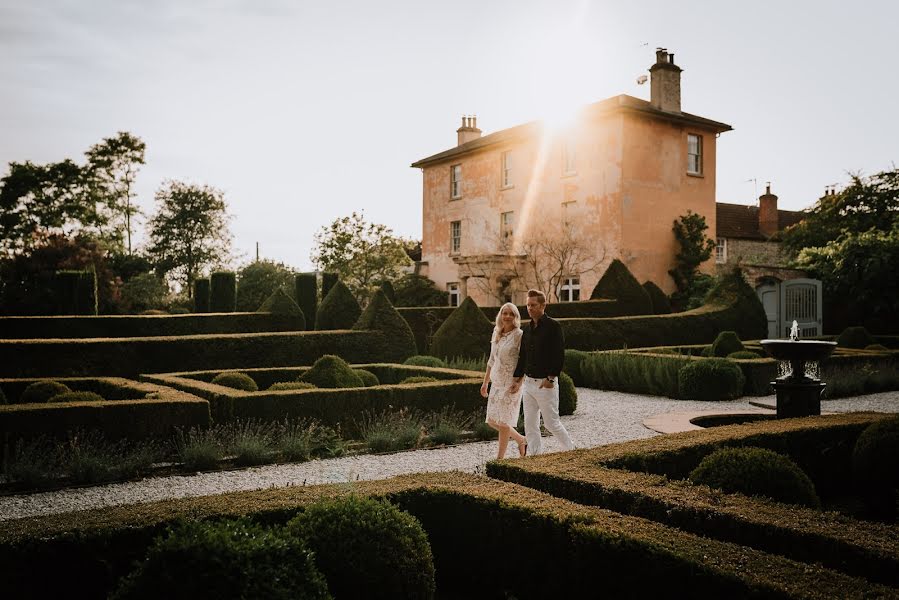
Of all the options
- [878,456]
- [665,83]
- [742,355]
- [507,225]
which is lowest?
[878,456]

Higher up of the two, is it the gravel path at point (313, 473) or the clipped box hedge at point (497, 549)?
the clipped box hedge at point (497, 549)

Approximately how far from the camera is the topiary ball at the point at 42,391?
10719 millimetres

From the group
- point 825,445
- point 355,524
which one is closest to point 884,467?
point 825,445

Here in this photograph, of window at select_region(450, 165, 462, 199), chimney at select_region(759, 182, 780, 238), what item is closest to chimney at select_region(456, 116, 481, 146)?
window at select_region(450, 165, 462, 199)

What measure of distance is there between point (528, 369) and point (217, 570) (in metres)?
4.92

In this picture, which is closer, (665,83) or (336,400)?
(336,400)

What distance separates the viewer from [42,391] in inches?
424

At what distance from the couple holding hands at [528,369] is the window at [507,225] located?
25.5 metres

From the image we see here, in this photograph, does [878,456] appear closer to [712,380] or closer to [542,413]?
[542,413]

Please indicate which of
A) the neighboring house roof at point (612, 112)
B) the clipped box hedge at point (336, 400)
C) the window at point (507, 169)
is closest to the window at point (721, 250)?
the neighboring house roof at point (612, 112)

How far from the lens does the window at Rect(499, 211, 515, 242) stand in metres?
33.2

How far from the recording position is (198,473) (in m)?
8.16

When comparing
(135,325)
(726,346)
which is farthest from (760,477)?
(135,325)

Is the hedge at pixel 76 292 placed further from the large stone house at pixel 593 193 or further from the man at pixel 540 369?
the man at pixel 540 369
